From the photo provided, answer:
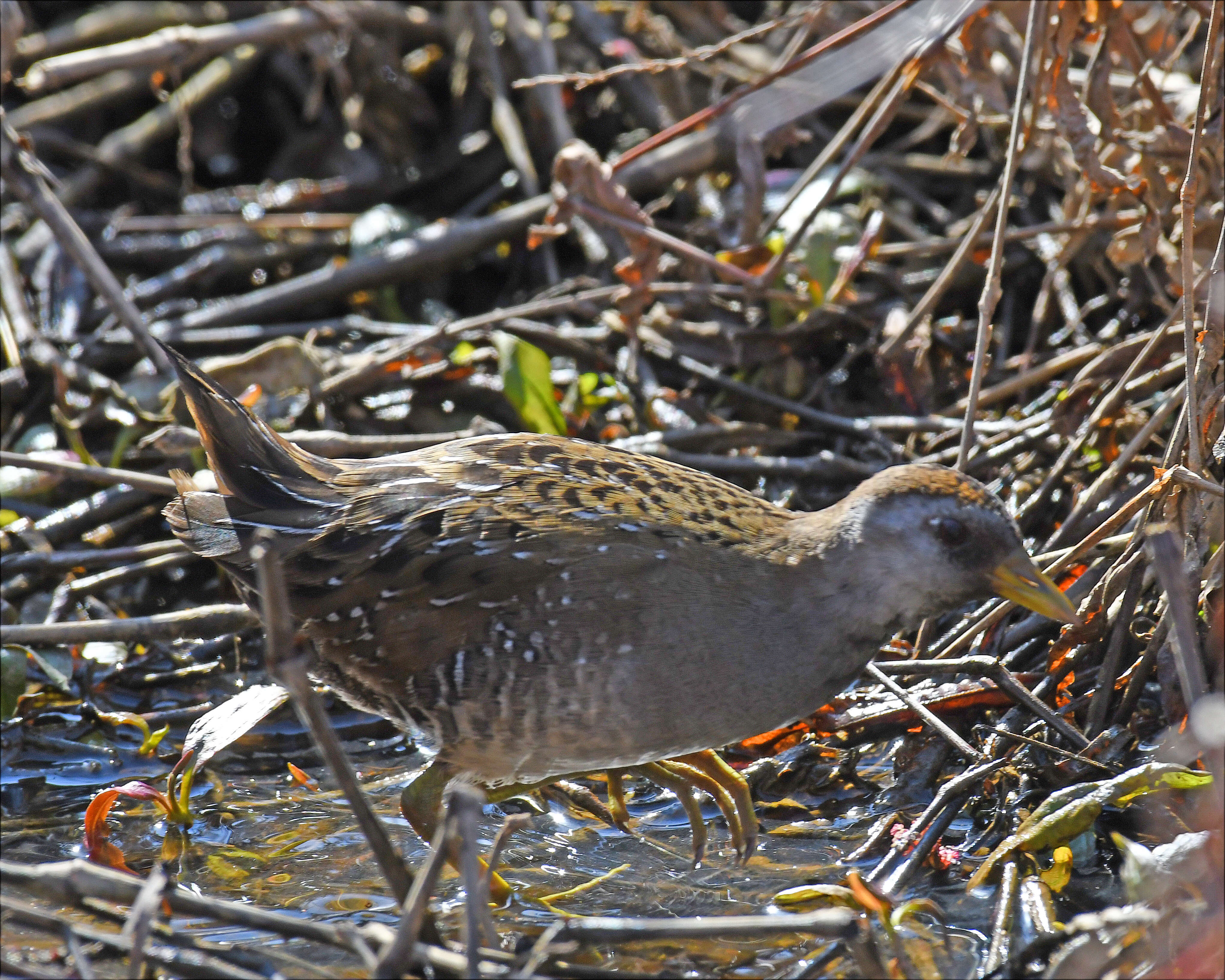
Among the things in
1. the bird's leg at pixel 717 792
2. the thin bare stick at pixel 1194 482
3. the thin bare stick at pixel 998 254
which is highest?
the thin bare stick at pixel 998 254

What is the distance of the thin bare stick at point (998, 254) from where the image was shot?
3221 mm

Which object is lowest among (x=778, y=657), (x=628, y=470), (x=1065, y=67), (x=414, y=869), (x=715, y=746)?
(x=414, y=869)

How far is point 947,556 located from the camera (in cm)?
263

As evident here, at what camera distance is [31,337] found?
4.64 metres

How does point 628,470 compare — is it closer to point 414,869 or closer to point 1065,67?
point 414,869

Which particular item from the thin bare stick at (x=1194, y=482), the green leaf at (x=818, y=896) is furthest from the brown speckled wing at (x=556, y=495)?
the thin bare stick at (x=1194, y=482)

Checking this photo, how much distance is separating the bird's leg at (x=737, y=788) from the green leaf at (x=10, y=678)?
1743 mm

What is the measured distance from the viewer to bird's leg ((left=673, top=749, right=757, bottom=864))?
2971 mm

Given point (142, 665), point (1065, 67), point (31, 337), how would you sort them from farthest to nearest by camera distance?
point (31, 337) < point (142, 665) < point (1065, 67)

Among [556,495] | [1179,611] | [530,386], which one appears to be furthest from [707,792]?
[530,386]

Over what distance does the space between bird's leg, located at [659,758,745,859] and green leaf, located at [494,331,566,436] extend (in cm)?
136

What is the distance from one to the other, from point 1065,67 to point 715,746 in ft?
6.70

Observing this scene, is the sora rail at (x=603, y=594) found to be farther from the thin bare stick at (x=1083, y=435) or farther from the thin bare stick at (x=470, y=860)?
the thin bare stick at (x=1083, y=435)

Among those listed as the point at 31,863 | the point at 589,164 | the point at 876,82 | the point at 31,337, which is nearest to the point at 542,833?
the point at 31,863
